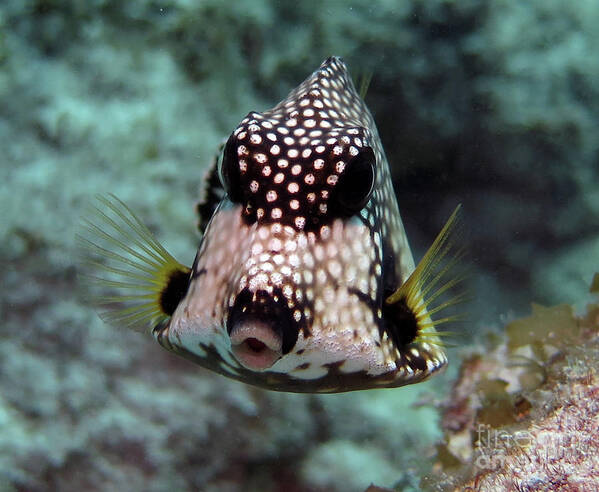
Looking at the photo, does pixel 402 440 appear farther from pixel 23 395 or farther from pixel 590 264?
pixel 23 395

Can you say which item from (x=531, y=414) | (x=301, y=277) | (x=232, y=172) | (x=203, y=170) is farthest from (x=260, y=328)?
(x=203, y=170)

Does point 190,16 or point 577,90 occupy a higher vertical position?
point 190,16

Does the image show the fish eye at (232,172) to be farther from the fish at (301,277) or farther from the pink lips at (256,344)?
the pink lips at (256,344)

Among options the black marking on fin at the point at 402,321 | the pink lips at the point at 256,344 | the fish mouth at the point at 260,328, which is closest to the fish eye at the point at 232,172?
the fish mouth at the point at 260,328

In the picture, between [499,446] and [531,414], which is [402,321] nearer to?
[499,446]

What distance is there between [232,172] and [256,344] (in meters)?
0.72

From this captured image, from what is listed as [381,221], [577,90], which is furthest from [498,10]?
[381,221]

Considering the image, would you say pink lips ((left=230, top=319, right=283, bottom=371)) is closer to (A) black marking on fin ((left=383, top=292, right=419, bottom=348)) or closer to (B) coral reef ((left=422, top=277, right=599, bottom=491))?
(A) black marking on fin ((left=383, top=292, right=419, bottom=348))

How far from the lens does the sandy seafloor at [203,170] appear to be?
334 centimetres

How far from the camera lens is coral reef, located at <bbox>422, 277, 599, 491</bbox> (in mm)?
2211

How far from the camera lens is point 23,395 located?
3.34 meters

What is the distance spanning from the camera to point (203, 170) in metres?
3.59

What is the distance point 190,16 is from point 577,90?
9.58 feet

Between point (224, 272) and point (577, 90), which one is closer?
point (224, 272)
